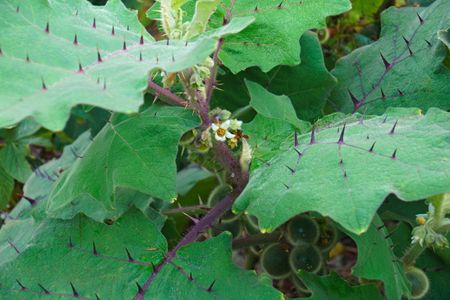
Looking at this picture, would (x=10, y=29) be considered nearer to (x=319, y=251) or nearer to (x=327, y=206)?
(x=327, y=206)

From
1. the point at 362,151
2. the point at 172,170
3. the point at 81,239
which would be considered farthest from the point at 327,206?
the point at 81,239

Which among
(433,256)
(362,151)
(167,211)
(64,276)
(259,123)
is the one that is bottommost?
(433,256)

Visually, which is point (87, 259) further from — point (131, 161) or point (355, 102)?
point (355, 102)

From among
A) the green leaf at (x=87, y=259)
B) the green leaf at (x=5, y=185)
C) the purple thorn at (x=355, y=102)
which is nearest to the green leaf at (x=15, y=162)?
the green leaf at (x=5, y=185)

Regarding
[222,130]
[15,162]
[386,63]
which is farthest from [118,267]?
[15,162]

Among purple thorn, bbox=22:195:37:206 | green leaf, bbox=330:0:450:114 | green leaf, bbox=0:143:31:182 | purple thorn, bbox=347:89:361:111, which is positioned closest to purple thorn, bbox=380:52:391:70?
green leaf, bbox=330:0:450:114

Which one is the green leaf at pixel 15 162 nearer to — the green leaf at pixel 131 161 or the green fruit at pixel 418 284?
the green leaf at pixel 131 161
